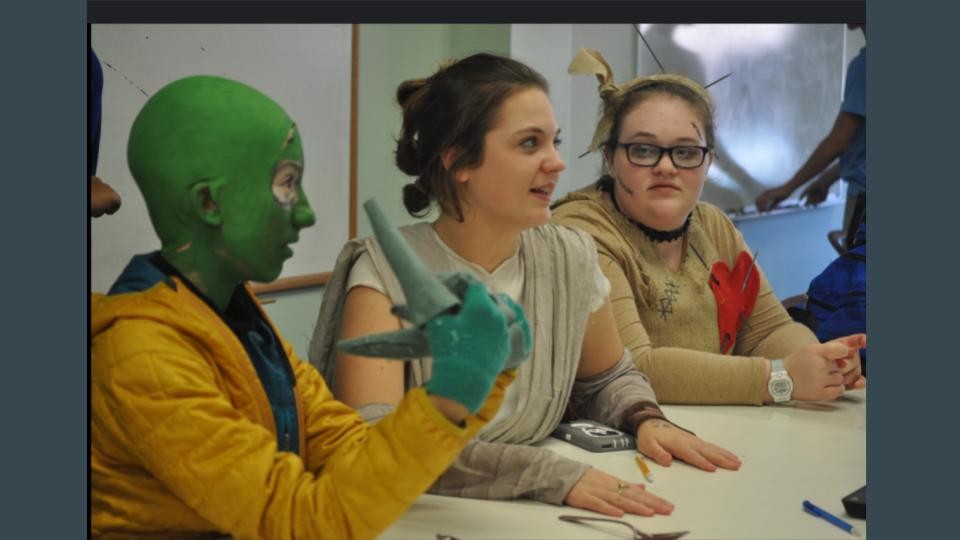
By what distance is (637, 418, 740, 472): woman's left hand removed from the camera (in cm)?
191

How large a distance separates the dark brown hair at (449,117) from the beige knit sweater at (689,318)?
343mm

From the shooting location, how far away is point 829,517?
1.78 metres

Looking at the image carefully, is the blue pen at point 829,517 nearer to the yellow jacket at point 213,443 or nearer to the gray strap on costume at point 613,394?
the gray strap on costume at point 613,394

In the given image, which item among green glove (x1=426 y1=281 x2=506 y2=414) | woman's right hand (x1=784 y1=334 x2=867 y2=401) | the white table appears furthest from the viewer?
woman's right hand (x1=784 y1=334 x2=867 y2=401)

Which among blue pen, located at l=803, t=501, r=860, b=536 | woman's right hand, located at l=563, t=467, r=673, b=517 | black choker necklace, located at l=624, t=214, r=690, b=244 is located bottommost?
blue pen, located at l=803, t=501, r=860, b=536

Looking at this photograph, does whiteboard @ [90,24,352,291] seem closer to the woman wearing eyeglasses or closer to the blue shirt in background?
the woman wearing eyeglasses

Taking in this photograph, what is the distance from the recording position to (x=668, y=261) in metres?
2.12

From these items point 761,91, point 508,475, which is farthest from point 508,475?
point 761,91

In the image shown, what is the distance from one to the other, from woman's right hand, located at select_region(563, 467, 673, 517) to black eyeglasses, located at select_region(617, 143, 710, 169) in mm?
494

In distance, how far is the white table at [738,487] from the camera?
5.60ft

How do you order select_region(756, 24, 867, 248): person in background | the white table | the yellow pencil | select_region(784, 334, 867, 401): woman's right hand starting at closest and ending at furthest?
the white table
the yellow pencil
select_region(756, 24, 867, 248): person in background
select_region(784, 334, 867, 401): woman's right hand

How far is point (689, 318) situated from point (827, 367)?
226 millimetres

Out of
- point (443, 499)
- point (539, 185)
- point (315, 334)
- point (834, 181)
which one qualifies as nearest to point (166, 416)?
point (315, 334)

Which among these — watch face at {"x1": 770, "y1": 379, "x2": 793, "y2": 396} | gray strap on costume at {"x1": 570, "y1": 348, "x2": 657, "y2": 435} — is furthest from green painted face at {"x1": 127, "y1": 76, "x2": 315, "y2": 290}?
watch face at {"x1": 770, "y1": 379, "x2": 793, "y2": 396}
